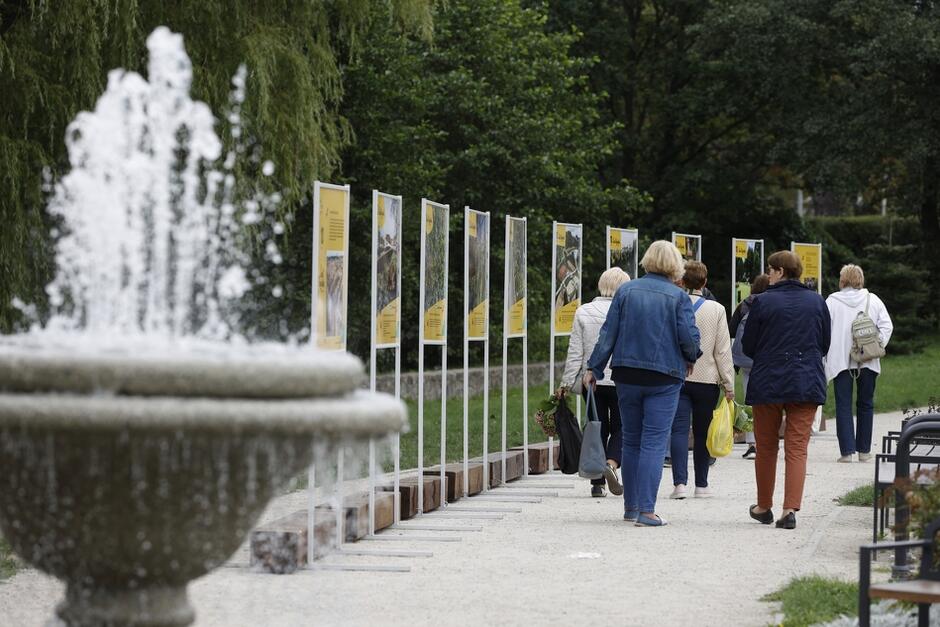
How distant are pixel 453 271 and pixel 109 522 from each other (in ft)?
83.3

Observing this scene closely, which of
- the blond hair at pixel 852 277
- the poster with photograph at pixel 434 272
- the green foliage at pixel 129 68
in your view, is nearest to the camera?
the poster with photograph at pixel 434 272

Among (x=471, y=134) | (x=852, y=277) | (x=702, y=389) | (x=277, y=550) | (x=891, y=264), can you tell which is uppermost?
(x=471, y=134)

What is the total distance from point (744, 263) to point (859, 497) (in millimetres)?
8712

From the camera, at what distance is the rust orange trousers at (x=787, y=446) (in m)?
11.0

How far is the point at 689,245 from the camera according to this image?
19828mm

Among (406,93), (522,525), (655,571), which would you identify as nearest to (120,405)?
(655,571)

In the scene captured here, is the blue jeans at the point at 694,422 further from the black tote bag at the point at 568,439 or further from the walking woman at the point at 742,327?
the walking woman at the point at 742,327

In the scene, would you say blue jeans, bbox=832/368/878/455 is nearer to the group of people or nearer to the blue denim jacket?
the group of people

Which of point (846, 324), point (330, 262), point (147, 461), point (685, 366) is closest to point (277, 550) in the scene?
point (330, 262)

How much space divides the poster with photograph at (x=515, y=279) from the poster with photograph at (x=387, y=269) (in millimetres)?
2876

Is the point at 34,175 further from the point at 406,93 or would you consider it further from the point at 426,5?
the point at 406,93

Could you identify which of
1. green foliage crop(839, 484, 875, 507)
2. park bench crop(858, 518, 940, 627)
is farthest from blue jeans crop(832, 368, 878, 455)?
park bench crop(858, 518, 940, 627)

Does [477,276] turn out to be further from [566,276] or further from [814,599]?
[814,599]

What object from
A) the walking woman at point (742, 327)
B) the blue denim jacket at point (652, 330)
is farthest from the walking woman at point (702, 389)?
the walking woman at point (742, 327)
